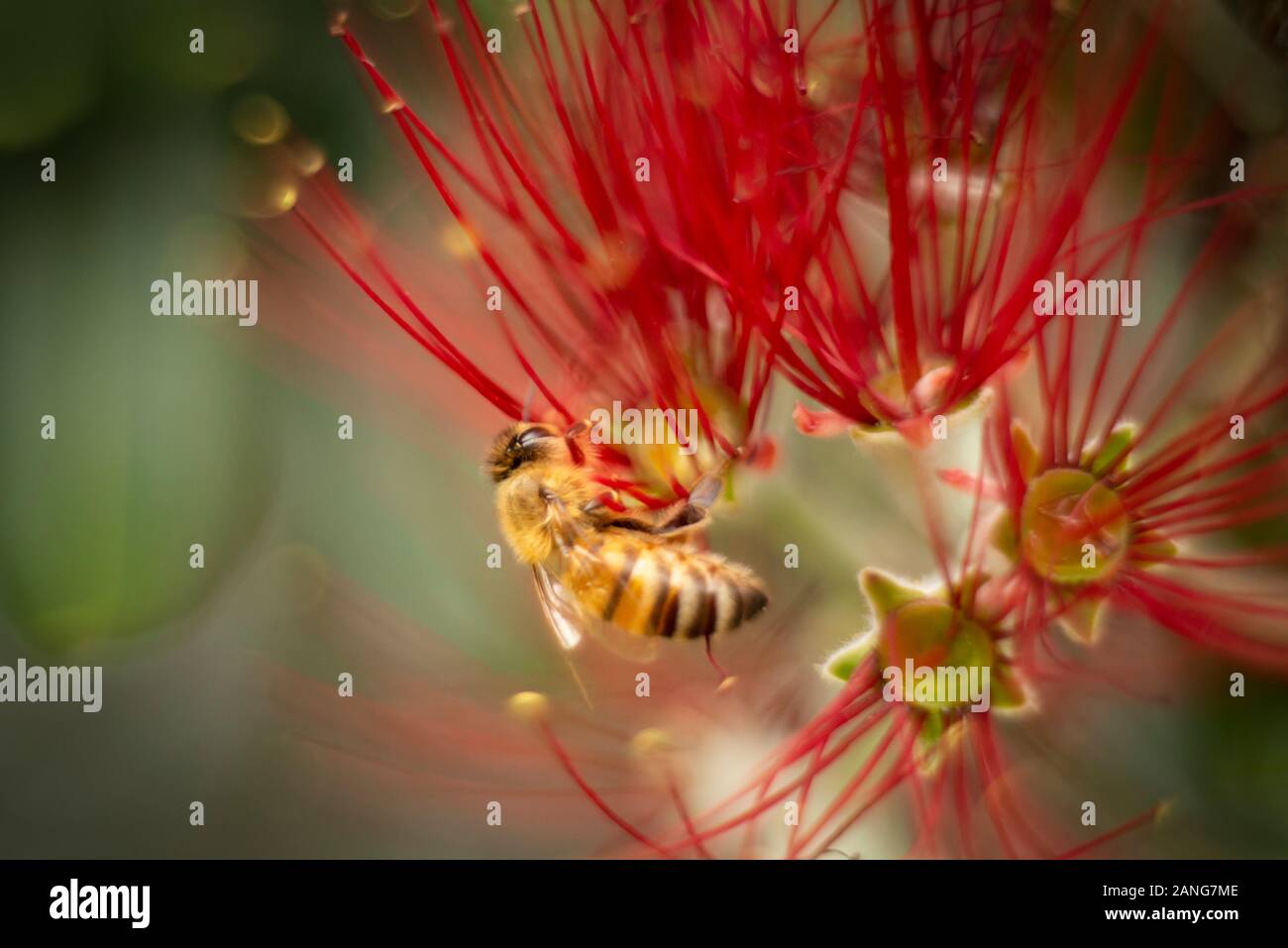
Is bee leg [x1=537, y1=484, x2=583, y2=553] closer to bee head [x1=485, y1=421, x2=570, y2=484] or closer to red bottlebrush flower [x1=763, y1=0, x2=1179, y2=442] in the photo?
bee head [x1=485, y1=421, x2=570, y2=484]

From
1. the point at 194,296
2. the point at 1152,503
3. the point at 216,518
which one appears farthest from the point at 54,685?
the point at 1152,503

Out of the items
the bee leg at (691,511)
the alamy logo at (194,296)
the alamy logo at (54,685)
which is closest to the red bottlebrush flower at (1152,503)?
the bee leg at (691,511)

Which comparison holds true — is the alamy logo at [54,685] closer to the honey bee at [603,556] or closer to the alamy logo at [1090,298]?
the honey bee at [603,556]

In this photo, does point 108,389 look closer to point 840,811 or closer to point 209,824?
point 209,824

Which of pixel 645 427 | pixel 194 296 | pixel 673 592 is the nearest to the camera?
pixel 673 592
